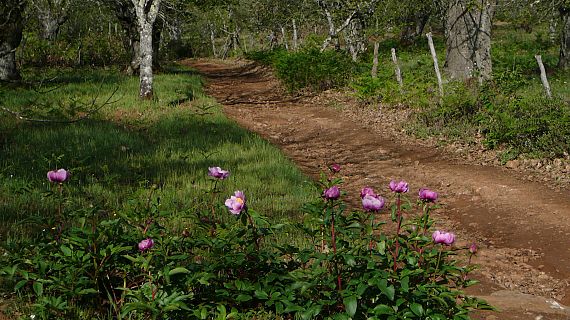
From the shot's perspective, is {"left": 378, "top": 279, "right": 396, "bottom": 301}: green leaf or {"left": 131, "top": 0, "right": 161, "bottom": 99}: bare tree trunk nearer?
{"left": 378, "top": 279, "right": 396, "bottom": 301}: green leaf

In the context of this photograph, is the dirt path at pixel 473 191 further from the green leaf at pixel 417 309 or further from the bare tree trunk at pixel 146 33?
the bare tree trunk at pixel 146 33

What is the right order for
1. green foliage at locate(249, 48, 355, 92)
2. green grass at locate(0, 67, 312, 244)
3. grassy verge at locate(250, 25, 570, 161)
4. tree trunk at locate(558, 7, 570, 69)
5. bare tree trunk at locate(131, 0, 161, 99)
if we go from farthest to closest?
tree trunk at locate(558, 7, 570, 69) < green foliage at locate(249, 48, 355, 92) < bare tree trunk at locate(131, 0, 161, 99) < grassy verge at locate(250, 25, 570, 161) < green grass at locate(0, 67, 312, 244)

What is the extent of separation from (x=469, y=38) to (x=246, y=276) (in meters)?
11.8

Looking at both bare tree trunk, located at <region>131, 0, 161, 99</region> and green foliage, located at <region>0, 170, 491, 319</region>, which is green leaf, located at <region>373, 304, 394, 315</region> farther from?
bare tree trunk, located at <region>131, 0, 161, 99</region>

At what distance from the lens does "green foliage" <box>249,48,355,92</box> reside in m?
17.6

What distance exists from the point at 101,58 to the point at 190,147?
19919mm

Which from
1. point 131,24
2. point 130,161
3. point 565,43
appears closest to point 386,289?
point 130,161

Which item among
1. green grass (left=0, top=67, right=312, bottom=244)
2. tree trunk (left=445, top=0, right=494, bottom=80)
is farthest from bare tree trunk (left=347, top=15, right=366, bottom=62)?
green grass (left=0, top=67, right=312, bottom=244)

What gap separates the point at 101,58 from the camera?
26.3 m

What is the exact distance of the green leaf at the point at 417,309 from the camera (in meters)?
2.49

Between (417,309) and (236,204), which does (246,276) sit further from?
(417,309)

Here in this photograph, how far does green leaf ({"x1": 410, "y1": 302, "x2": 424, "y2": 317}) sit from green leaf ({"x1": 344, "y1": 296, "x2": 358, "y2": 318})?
0.30 metres

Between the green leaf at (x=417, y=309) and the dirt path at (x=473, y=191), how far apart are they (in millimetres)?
1248

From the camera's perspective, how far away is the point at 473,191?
24.3 ft
